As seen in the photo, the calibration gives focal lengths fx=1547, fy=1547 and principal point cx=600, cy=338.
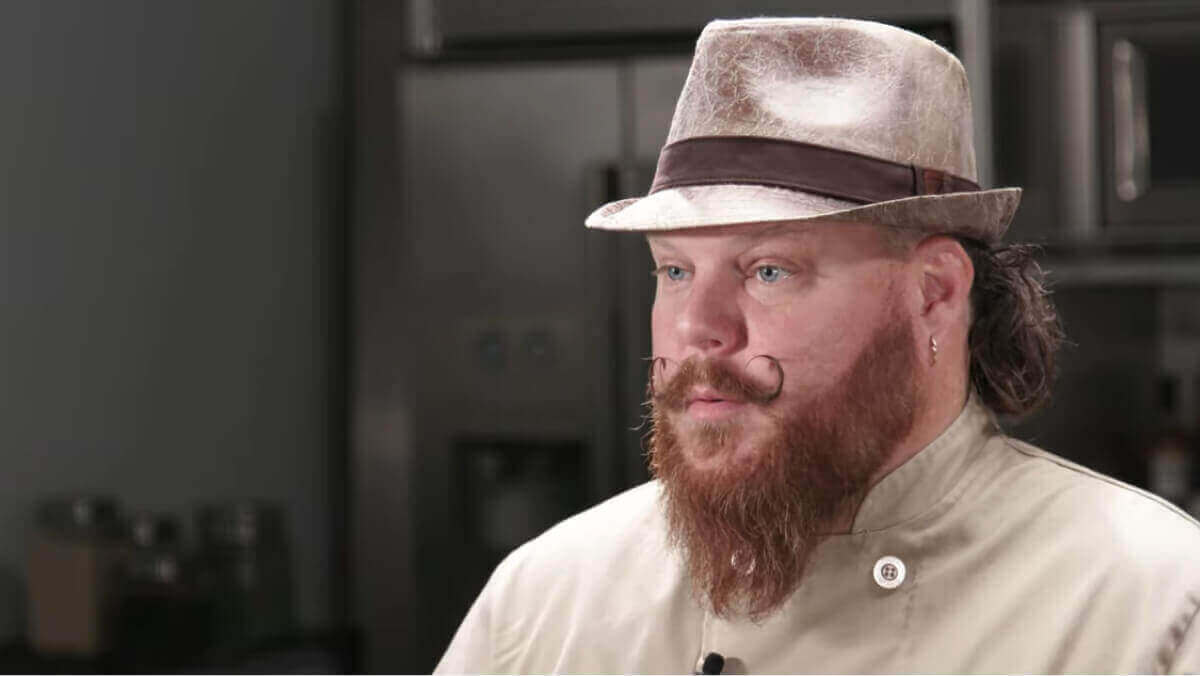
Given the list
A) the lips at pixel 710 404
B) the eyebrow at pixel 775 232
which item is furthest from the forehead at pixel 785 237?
the lips at pixel 710 404

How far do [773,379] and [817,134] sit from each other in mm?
184

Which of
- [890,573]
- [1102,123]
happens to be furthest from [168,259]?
[890,573]

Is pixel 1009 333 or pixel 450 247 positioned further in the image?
pixel 450 247

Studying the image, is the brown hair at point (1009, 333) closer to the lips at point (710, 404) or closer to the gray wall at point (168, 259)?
the lips at point (710, 404)

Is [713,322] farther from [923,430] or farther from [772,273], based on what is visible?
[923,430]

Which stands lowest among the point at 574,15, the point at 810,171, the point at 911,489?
the point at 911,489

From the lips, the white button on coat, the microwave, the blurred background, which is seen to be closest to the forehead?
the lips

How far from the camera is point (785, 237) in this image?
1.13 meters

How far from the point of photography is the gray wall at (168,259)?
2562 millimetres

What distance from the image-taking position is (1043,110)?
2.80m

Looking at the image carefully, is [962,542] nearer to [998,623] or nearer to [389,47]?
[998,623]

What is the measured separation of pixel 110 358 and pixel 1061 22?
1.81 meters

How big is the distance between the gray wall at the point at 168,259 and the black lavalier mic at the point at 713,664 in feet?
5.35

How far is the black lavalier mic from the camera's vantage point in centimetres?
121
